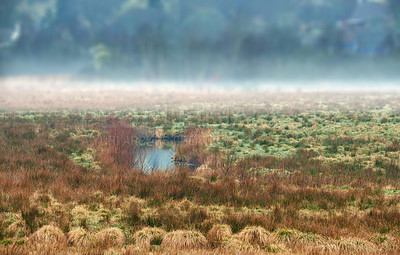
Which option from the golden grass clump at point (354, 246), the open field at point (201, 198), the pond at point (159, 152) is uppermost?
the golden grass clump at point (354, 246)

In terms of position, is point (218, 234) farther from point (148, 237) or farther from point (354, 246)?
point (354, 246)

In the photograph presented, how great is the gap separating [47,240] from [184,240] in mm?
2637

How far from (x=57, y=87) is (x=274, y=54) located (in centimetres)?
8378

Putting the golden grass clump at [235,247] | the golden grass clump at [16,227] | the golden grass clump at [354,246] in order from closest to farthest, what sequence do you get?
1. the golden grass clump at [235,247]
2. the golden grass clump at [354,246]
3. the golden grass clump at [16,227]

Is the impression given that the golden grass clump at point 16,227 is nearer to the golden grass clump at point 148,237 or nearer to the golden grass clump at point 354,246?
the golden grass clump at point 148,237

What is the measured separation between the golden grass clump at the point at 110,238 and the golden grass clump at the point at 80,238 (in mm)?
136

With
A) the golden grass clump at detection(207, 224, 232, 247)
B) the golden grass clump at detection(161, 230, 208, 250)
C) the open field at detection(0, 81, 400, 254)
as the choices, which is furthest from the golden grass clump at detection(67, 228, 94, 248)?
the golden grass clump at detection(207, 224, 232, 247)

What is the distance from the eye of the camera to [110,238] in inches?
307

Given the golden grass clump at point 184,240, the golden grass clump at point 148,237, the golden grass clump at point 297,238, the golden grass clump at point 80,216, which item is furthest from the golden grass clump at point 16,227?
the golden grass clump at point 297,238

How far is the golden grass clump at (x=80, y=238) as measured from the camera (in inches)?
299

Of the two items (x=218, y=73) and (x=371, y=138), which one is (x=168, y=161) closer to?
(x=371, y=138)

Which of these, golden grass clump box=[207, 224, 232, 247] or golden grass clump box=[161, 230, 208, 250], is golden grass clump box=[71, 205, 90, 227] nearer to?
golden grass clump box=[161, 230, 208, 250]

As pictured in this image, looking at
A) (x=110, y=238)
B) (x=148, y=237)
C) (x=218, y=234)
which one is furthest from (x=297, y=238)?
(x=110, y=238)

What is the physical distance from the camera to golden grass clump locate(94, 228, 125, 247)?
755cm
